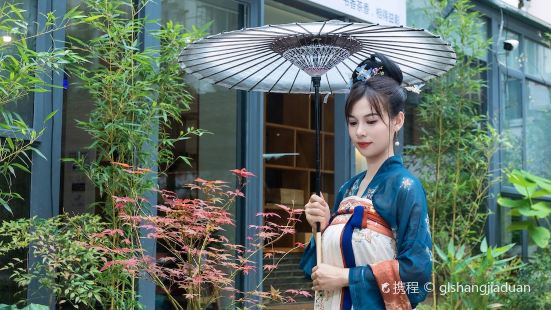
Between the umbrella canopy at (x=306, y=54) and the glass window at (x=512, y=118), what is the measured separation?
6383mm

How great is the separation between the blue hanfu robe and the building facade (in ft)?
8.07

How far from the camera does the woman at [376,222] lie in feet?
7.60

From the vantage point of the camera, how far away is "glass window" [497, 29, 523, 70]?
363 inches

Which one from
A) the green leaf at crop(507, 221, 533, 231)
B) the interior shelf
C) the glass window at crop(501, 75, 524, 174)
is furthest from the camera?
the glass window at crop(501, 75, 524, 174)

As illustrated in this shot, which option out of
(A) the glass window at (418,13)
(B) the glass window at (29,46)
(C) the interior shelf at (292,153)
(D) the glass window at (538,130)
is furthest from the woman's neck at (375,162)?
(D) the glass window at (538,130)

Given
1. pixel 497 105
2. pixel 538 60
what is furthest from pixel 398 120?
pixel 538 60

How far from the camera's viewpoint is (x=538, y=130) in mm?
10047

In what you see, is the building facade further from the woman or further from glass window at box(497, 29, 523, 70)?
the woman

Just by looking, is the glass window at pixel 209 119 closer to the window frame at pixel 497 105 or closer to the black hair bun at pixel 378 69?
the black hair bun at pixel 378 69

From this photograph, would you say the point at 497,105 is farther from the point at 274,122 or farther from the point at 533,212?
the point at 274,122

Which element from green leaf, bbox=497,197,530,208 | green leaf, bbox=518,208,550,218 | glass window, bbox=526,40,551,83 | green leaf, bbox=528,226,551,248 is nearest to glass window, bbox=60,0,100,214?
green leaf, bbox=497,197,530,208

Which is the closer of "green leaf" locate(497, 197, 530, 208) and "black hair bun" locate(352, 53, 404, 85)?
"black hair bun" locate(352, 53, 404, 85)

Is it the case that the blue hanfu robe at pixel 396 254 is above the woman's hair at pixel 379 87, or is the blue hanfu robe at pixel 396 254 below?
below

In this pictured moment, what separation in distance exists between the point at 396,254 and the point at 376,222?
125mm
